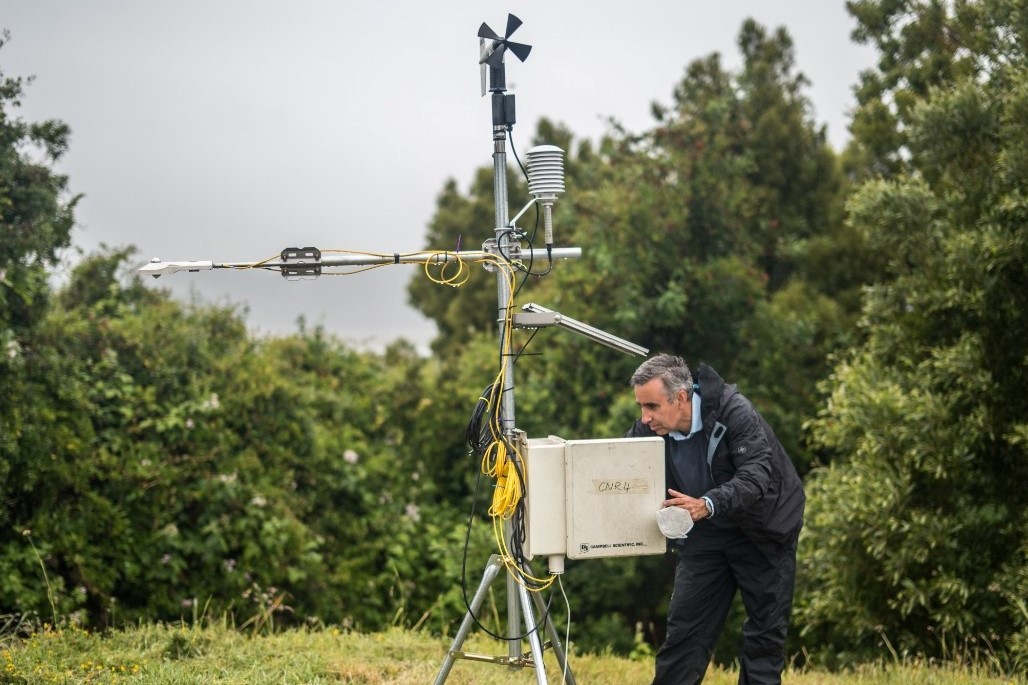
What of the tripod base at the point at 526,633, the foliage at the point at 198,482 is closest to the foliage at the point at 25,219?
the foliage at the point at 198,482

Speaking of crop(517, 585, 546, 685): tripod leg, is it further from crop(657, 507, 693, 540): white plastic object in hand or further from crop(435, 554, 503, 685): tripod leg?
crop(657, 507, 693, 540): white plastic object in hand

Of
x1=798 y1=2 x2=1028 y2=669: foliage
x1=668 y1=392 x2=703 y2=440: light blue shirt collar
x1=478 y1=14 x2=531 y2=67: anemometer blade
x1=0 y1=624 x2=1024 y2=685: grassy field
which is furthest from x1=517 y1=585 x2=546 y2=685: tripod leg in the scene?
x1=798 y1=2 x2=1028 y2=669: foliage

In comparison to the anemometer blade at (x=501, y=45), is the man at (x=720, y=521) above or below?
below

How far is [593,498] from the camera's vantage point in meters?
3.92

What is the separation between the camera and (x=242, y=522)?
28.6 feet

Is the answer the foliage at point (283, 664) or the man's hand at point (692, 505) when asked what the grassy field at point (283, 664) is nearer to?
the foliage at point (283, 664)

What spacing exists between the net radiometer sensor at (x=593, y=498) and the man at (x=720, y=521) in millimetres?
238

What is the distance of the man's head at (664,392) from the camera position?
4176 mm

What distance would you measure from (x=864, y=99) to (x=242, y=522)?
8.89 m

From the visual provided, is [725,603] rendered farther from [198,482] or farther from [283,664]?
[198,482]

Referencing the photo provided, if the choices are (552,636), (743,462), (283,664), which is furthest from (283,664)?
(743,462)

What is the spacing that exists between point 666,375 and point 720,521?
0.71 m

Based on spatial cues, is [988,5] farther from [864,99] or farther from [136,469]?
[136,469]

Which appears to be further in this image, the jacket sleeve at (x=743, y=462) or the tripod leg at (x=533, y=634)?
the jacket sleeve at (x=743, y=462)
